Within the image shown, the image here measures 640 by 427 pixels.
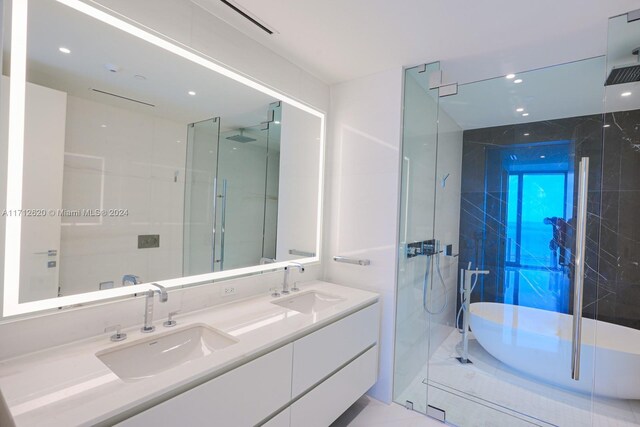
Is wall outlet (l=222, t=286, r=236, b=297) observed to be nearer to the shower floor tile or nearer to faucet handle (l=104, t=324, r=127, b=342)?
faucet handle (l=104, t=324, r=127, b=342)

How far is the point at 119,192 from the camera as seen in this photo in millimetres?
1428

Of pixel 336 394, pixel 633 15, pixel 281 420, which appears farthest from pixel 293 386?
pixel 633 15

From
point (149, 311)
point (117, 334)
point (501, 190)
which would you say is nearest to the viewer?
point (117, 334)

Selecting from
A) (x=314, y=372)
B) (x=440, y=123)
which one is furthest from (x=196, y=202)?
(x=440, y=123)

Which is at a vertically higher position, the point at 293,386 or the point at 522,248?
the point at 522,248

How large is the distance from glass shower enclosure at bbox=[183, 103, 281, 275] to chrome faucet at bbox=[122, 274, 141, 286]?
26 centimetres

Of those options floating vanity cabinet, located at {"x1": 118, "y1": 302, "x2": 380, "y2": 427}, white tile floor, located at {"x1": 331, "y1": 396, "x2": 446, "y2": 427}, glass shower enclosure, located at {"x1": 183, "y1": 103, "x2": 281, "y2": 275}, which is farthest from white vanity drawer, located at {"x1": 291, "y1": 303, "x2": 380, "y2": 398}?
glass shower enclosure, located at {"x1": 183, "y1": 103, "x2": 281, "y2": 275}

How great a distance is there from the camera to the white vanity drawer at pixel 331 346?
1551mm

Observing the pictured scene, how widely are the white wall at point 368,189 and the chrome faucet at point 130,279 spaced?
1.54 meters

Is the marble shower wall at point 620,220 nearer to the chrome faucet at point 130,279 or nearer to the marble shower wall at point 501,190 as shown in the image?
the marble shower wall at point 501,190

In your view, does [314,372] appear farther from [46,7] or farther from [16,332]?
[46,7]

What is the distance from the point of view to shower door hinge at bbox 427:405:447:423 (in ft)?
7.09

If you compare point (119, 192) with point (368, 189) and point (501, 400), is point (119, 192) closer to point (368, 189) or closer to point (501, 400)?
point (368, 189)

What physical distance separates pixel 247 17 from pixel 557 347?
3318mm
